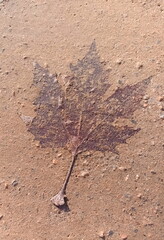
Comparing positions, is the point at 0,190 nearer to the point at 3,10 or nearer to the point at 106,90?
the point at 106,90

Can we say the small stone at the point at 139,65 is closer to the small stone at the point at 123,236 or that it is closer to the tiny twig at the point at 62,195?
the tiny twig at the point at 62,195

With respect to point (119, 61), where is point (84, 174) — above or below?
below

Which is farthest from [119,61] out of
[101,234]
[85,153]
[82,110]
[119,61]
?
[101,234]

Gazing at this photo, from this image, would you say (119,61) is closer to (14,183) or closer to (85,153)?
(85,153)

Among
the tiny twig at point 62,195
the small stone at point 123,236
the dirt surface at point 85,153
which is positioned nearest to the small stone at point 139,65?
the dirt surface at point 85,153

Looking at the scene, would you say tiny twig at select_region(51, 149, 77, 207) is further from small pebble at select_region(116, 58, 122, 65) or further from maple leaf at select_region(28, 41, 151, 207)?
small pebble at select_region(116, 58, 122, 65)

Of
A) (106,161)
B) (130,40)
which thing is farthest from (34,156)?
(130,40)
